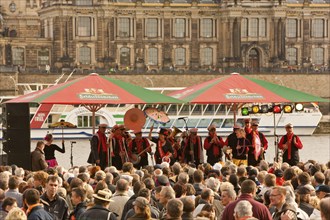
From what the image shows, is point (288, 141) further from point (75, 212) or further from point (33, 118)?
point (33, 118)

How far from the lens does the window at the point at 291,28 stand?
106625 mm

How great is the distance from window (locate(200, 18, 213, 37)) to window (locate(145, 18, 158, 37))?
4264 millimetres

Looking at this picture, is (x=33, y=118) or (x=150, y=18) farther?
(x=150, y=18)

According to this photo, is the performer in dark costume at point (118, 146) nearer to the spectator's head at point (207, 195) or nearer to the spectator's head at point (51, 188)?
the spectator's head at point (51, 188)

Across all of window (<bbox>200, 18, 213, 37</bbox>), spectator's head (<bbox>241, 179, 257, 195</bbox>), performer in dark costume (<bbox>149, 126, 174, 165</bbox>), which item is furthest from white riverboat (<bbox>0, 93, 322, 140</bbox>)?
spectator's head (<bbox>241, 179, 257, 195</bbox>)

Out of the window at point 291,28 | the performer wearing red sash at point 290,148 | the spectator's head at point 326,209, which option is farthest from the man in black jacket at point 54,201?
the window at point 291,28

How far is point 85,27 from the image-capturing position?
102 meters

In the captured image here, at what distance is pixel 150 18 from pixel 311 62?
1538cm

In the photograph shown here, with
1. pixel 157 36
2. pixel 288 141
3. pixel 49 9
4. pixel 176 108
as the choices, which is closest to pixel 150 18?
pixel 157 36

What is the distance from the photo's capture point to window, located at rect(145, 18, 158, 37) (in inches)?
4136

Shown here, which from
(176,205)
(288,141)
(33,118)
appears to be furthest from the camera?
(33,118)

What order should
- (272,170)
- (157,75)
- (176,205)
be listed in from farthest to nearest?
(157,75)
(272,170)
(176,205)

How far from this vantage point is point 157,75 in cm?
10181

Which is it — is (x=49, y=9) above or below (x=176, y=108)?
above
